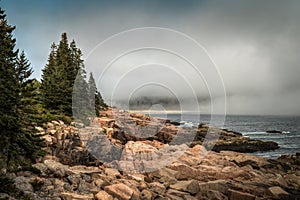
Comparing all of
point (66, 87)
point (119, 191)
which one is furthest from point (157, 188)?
point (66, 87)

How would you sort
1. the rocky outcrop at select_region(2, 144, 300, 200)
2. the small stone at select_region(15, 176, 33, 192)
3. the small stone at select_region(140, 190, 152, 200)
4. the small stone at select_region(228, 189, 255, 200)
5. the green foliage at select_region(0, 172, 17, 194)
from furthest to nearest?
the small stone at select_region(228, 189, 255, 200) → the small stone at select_region(140, 190, 152, 200) → the rocky outcrop at select_region(2, 144, 300, 200) → the small stone at select_region(15, 176, 33, 192) → the green foliage at select_region(0, 172, 17, 194)

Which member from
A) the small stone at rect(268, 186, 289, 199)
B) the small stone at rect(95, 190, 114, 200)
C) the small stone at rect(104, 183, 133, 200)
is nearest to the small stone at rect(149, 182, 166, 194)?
the small stone at rect(104, 183, 133, 200)

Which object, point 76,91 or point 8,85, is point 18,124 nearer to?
point 8,85

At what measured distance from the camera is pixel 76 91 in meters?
38.5

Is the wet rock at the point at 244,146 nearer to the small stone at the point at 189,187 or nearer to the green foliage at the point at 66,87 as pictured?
the green foliage at the point at 66,87

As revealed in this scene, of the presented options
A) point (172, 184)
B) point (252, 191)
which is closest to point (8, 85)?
point (172, 184)

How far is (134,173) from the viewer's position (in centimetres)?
2484

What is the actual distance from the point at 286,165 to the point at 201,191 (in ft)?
70.5

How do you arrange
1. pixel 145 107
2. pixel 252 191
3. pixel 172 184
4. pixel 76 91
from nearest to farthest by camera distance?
pixel 252 191 → pixel 172 184 → pixel 145 107 → pixel 76 91

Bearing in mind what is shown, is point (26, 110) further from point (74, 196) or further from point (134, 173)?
point (134, 173)

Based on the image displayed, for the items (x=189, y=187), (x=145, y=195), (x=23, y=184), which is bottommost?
(x=145, y=195)

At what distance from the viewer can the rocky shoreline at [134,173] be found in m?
16.8

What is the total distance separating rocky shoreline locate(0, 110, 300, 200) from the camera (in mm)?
16797

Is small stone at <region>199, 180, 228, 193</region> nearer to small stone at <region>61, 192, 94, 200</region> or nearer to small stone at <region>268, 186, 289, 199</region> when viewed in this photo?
small stone at <region>268, 186, 289, 199</region>
